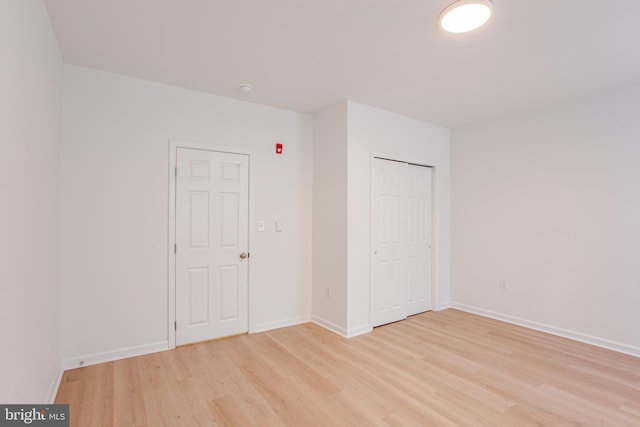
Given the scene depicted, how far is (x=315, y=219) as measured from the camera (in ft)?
→ 13.2

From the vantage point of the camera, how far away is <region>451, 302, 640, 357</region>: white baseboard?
10.1 ft

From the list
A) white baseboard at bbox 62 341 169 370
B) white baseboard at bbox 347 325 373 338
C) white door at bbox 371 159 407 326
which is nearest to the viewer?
white baseboard at bbox 62 341 169 370

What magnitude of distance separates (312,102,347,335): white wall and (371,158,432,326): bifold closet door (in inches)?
17.0

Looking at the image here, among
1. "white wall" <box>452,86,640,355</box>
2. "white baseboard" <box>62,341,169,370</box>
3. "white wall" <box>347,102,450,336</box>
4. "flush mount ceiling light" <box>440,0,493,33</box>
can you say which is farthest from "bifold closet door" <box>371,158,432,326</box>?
"white baseboard" <box>62,341,169,370</box>

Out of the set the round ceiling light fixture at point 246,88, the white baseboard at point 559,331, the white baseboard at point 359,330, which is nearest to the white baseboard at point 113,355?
the white baseboard at point 359,330

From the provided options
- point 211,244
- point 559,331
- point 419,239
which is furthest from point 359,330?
point 559,331

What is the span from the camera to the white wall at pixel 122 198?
2.73 m

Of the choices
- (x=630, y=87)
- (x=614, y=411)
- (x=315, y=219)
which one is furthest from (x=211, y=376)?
(x=630, y=87)

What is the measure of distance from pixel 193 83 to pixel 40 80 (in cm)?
136

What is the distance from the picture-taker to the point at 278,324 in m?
3.78

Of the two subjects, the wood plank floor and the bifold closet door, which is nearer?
the wood plank floor

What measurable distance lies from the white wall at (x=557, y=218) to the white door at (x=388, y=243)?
43.0 inches

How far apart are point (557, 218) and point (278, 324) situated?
352cm

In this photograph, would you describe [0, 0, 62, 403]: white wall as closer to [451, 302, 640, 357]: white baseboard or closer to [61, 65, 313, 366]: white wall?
[61, 65, 313, 366]: white wall
